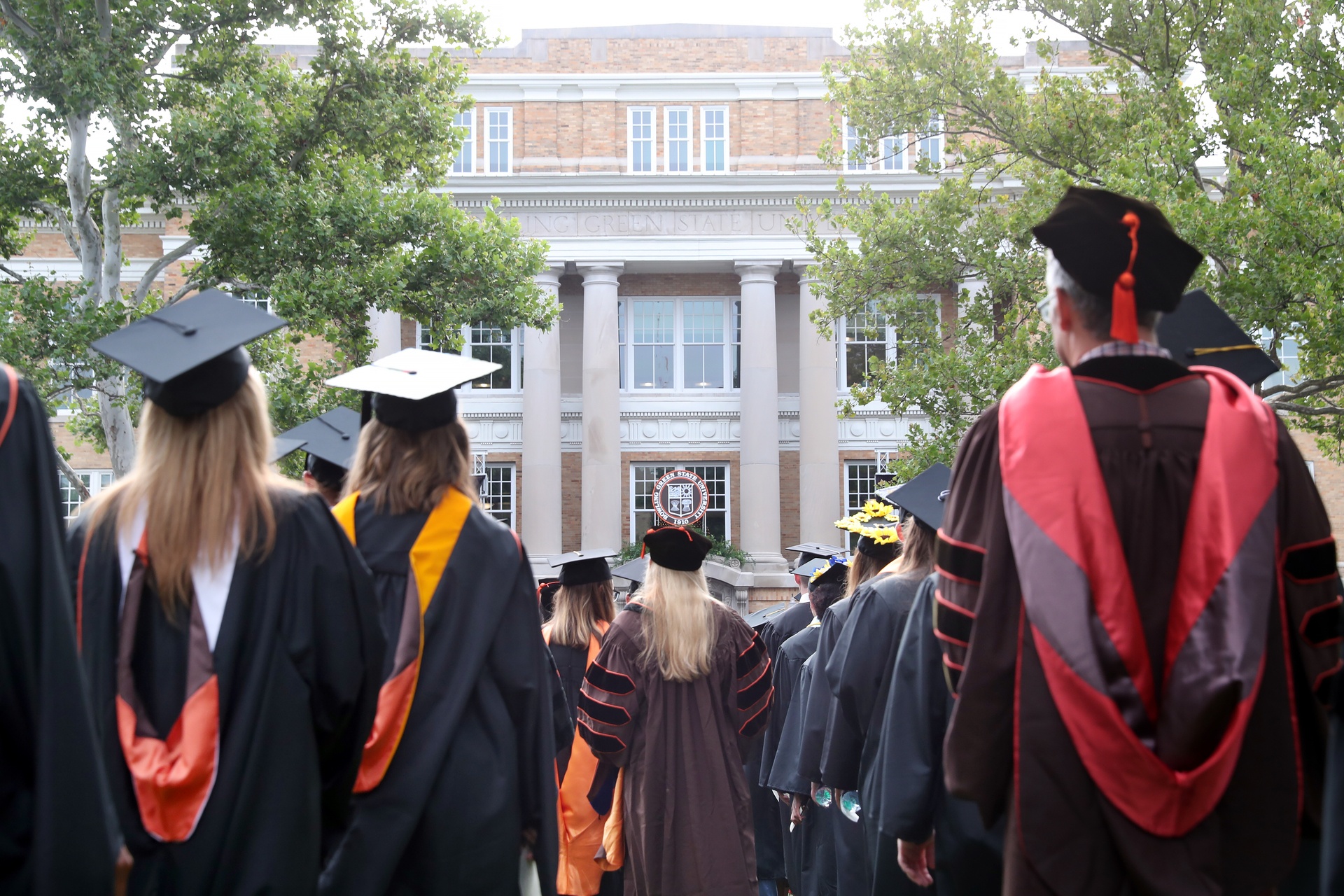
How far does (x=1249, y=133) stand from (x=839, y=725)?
8920mm

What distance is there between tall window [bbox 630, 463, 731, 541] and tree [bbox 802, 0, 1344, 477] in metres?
12.3

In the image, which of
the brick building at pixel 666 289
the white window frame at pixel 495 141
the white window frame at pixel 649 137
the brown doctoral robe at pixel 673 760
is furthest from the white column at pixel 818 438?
the brown doctoral robe at pixel 673 760

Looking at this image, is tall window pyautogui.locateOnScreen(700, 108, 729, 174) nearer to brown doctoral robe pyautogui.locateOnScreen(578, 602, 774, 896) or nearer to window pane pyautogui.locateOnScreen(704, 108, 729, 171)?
window pane pyautogui.locateOnScreen(704, 108, 729, 171)

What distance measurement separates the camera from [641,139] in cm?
2920

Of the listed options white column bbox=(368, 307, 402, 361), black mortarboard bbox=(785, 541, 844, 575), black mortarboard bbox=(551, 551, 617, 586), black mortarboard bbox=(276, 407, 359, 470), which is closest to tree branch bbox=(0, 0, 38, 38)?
black mortarboard bbox=(551, 551, 617, 586)

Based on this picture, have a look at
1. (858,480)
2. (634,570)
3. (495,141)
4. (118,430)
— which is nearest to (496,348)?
(495,141)

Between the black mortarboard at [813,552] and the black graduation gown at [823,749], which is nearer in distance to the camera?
the black graduation gown at [823,749]

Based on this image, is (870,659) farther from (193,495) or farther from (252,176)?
(252,176)

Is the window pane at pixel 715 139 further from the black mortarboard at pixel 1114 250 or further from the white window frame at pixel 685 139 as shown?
the black mortarboard at pixel 1114 250

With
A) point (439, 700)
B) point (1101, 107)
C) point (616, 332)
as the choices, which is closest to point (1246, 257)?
point (1101, 107)

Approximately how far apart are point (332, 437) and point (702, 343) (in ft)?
81.1

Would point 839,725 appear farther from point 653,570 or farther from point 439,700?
point 439,700

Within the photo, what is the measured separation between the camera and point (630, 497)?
28.6 meters

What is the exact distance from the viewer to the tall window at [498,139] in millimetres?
29156
